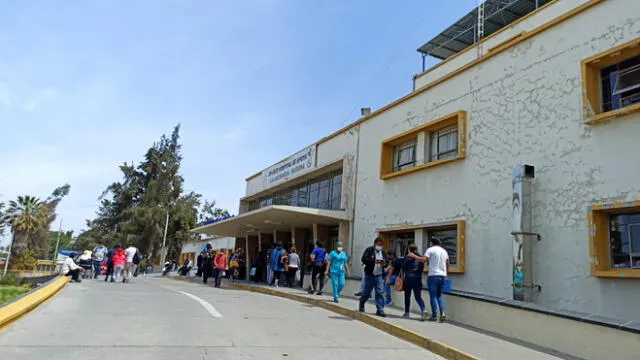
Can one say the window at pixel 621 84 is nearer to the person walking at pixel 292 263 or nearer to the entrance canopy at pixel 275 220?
the entrance canopy at pixel 275 220

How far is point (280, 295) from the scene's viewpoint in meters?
15.3

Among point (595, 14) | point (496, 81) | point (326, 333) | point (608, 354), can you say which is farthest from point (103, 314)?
point (595, 14)

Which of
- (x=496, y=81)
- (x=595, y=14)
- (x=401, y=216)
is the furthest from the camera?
(x=401, y=216)

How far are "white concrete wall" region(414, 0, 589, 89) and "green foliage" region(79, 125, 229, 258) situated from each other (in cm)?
3488

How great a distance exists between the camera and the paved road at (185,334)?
598cm

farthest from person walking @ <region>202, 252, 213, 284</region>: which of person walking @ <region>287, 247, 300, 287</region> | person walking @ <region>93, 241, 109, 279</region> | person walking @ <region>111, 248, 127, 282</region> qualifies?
person walking @ <region>287, 247, 300, 287</region>

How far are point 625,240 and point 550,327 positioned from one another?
324 cm

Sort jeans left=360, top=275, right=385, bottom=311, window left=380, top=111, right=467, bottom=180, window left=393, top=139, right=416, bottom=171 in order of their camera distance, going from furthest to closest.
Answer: window left=393, top=139, right=416, bottom=171 < window left=380, top=111, right=467, bottom=180 < jeans left=360, top=275, right=385, bottom=311

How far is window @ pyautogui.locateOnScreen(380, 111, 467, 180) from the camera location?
13.5m

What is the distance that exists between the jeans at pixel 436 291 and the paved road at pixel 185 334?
140cm

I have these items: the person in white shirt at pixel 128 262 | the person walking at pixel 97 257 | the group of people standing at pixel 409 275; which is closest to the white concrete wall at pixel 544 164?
the group of people standing at pixel 409 275

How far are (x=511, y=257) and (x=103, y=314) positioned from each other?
8.81 meters

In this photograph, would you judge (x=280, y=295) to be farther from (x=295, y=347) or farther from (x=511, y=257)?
(x=295, y=347)

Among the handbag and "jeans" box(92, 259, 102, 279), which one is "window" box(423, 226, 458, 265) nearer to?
the handbag
